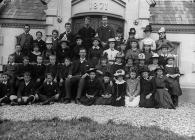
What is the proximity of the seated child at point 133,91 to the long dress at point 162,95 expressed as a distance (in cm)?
58

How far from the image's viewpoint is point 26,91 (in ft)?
36.2

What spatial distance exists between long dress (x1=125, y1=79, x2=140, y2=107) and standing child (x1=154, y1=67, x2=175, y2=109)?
584 mm

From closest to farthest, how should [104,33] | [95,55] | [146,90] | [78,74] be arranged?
[146,90], [78,74], [95,55], [104,33]

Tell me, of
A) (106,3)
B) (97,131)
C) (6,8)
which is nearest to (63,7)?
(106,3)

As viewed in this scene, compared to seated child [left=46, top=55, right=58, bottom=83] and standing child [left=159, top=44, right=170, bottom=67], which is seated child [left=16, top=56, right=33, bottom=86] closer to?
seated child [left=46, top=55, right=58, bottom=83]

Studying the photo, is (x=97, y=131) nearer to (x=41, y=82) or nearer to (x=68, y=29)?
(x=41, y=82)

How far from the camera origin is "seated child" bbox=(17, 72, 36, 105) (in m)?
10.8

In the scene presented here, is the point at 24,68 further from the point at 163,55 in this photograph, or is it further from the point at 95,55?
the point at 163,55

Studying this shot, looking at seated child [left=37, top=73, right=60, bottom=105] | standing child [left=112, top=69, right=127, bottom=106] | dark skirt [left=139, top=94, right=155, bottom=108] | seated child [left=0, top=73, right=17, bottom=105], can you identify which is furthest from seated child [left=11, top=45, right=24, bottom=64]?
dark skirt [left=139, top=94, right=155, bottom=108]

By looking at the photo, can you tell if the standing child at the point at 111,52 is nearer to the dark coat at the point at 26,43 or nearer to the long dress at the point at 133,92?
the long dress at the point at 133,92

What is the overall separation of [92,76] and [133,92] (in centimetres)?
138

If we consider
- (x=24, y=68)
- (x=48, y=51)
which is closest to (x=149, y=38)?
(x=48, y=51)

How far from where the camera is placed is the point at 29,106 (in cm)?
1044

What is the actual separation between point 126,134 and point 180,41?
904cm
